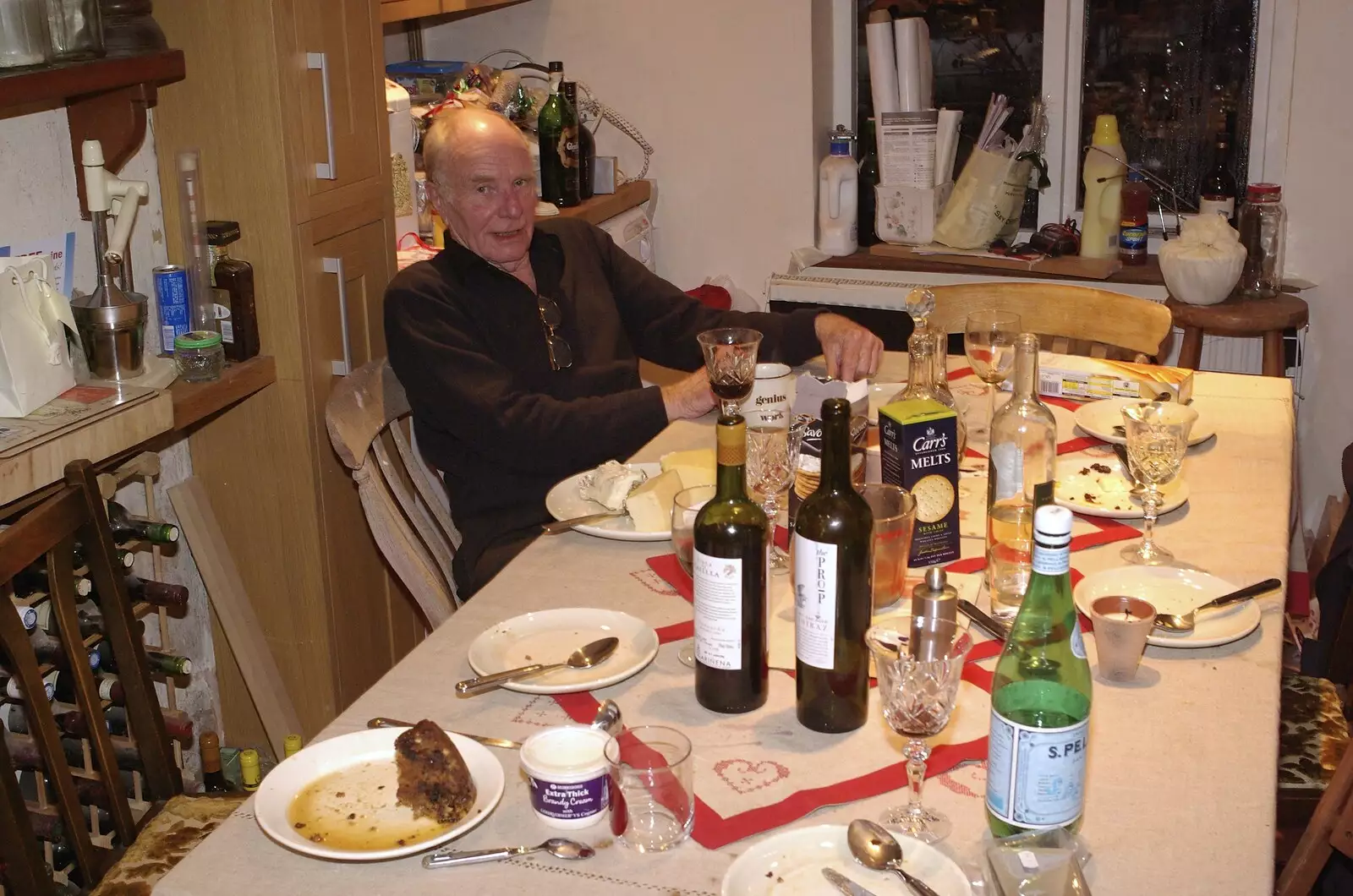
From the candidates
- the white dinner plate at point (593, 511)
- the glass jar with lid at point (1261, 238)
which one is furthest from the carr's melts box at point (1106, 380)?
the glass jar with lid at point (1261, 238)

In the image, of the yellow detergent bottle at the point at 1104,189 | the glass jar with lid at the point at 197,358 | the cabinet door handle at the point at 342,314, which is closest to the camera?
the glass jar with lid at the point at 197,358

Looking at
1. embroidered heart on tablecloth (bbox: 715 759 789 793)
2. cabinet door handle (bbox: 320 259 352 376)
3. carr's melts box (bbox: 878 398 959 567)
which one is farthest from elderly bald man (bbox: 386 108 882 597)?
embroidered heart on tablecloth (bbox: 715 759 789 793)

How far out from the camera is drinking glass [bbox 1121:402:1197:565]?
1695mm

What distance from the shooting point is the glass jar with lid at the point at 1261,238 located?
335 centimetres

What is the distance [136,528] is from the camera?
7.11ft

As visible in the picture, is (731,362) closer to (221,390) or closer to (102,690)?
(221,390)

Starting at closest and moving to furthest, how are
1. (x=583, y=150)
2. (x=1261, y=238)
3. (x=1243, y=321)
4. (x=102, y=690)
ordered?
1. (x=102, y=690)
2. (x=1243, y=321)
3. (x=1261, y=238)
4. (x=583, y=150)

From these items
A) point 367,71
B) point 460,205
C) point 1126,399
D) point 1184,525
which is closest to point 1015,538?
point 1184,525

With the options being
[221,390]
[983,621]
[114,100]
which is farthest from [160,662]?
[983,621]

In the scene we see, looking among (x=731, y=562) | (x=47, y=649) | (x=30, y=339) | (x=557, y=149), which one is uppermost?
(x=557, y=149)

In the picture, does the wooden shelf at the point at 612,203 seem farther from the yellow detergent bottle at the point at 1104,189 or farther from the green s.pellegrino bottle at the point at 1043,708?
the green s.pellegrino bottle at the point at 1043,708

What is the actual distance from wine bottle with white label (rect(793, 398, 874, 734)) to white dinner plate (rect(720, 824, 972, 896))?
0.18 meters

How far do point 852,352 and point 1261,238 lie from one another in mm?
1508

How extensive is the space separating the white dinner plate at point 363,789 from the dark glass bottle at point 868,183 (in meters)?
2.85
